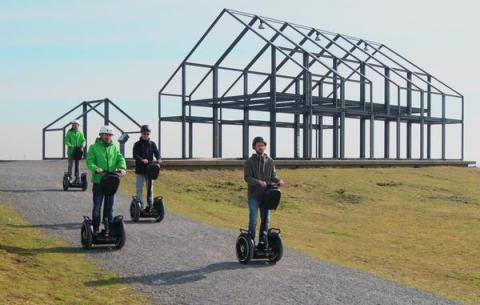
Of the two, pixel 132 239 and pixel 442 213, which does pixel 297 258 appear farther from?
pixel 442 213

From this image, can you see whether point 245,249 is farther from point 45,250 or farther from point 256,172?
point 45,250

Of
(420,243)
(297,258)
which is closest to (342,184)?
(420,243)

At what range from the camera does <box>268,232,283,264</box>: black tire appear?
395 inches

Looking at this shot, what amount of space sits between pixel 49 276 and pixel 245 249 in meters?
2.97

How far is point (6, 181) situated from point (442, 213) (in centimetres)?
1351

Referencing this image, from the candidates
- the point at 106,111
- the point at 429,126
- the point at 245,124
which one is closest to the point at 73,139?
the point at 106,111

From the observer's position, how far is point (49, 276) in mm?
8500

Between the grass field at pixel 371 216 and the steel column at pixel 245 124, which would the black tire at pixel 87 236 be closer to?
the grass field at pixel 371 216

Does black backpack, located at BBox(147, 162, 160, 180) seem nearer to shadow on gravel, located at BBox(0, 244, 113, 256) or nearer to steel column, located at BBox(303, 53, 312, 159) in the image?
shadow on gravel, located at BBox(0, 244, 113, 256)

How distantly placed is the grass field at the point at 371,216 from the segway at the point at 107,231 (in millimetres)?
3677

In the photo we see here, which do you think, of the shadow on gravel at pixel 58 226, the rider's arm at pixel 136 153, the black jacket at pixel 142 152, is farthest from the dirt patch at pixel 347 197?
the shadow on gravel at pixel 58 226

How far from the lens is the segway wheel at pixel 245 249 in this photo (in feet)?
32.2

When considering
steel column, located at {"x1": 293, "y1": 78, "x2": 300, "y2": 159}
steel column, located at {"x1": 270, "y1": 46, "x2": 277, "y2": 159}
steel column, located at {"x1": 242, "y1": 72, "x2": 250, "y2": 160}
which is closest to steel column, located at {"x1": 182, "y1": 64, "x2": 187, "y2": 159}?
steel column, located at {"x1": 242, "y1": 72, "x2": 250, "y2": 160}

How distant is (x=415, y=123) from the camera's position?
43031 millimetres
